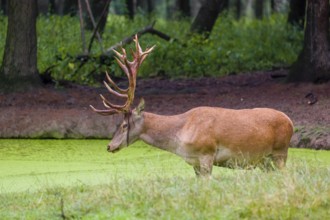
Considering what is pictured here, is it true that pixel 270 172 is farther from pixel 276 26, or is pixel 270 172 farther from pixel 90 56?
pixel 276 26

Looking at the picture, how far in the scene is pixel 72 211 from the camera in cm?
891

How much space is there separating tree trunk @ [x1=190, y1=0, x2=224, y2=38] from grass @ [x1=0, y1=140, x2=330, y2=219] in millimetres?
12237

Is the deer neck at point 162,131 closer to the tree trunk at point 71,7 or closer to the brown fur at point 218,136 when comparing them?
the brown fur at point 218,136

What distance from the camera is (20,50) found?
653 inches

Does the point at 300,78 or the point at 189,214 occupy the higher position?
the point at 189,214

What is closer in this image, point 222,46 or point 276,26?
point 222,46

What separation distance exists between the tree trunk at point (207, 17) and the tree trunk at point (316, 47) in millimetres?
6963

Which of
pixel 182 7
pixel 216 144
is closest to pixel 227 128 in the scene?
pixel 216 144

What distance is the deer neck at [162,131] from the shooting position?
34.3ft

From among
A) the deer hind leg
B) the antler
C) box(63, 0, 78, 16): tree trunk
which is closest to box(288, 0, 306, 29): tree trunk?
box(63, 0, 78, 16): tree trunk

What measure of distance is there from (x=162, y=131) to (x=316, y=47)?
6729mm

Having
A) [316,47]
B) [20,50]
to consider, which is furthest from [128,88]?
[316,47]

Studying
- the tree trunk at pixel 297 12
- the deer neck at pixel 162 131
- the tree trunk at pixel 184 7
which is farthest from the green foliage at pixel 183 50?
the deer neck at pixel 162 131

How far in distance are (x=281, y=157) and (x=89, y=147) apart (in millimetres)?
3727
